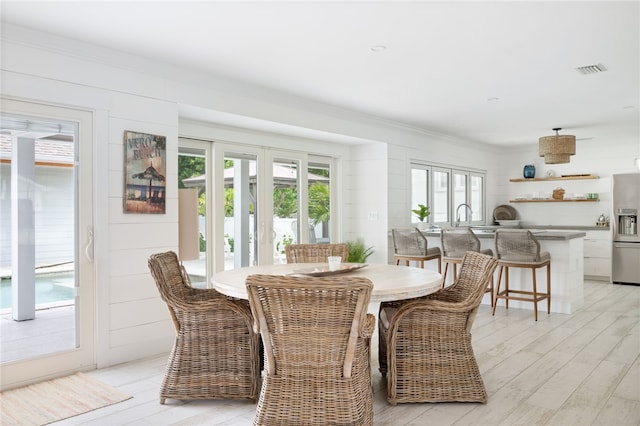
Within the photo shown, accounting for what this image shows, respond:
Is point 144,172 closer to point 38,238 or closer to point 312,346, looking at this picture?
point 38,238

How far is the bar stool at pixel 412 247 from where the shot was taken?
571cm

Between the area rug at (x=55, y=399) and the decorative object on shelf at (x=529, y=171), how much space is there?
26.1 ft

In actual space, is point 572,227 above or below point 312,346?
above

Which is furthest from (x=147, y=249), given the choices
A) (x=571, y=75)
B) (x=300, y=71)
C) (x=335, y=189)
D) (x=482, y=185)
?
(x=482, y=185)

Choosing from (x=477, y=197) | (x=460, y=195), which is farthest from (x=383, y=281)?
(x=477, y=197)

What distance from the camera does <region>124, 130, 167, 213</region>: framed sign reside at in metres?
3.69

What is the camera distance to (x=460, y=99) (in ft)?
17.2

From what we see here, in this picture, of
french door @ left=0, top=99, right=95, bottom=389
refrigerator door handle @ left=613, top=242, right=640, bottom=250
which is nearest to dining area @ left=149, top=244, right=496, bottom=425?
french door @ left=0, top=99, right=95, bottom=389

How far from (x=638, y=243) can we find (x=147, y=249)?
6.86 meters

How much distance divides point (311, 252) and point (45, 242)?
1944mm

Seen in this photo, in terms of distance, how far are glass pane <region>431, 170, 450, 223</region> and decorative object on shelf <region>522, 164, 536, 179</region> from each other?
1989mm

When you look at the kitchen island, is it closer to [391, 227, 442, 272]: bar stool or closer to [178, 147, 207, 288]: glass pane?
[391, 227, 442, 272]: bar stool

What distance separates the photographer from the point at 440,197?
782 cm

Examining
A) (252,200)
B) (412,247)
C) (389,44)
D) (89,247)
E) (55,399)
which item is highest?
(389,44)
